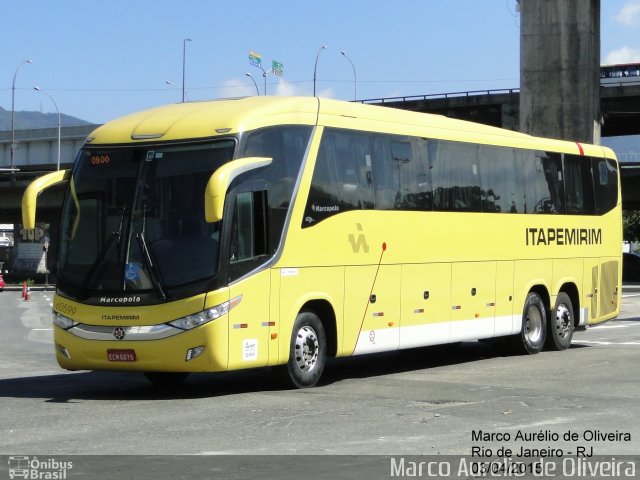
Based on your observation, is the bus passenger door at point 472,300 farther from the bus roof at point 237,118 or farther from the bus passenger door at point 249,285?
the bus passenger door at point 249,285

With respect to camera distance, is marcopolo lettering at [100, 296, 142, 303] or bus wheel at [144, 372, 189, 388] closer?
marcopolo lettering at [100, 296, 142, 303]

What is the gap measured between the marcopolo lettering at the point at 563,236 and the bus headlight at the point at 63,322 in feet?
28.7

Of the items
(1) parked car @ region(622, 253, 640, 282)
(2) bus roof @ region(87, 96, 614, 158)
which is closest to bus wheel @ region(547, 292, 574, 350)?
(2) bus roof @ region(87, 96, 614, 158)

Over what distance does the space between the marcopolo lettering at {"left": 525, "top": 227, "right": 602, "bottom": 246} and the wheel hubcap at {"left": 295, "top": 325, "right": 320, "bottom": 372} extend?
631cm

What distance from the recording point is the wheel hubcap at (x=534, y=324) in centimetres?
2092

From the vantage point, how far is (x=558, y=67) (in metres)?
46.2

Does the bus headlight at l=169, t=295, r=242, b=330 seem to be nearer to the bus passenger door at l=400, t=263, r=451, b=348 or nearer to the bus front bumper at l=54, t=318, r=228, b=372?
the bus front bumper at l=54, t=318, r=228, b=372

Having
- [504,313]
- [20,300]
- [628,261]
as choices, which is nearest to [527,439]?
[504,313]

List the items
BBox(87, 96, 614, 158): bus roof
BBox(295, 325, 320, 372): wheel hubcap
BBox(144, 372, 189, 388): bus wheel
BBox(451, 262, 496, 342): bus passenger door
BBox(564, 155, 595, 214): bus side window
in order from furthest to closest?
BBox(564, 155, 595, 214): bus side window < BBox(451, 262, 496, 342): bus passenger door < BBox(144, 372, 189, 388): bus wheel < BBox(295, 325, 320, 372): wheel hubcap < BBox(87, 96, 614, 158): bus roof

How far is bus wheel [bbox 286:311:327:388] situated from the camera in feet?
49.3

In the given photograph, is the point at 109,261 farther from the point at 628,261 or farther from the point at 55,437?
the point at 628,261

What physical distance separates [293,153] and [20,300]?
123ft

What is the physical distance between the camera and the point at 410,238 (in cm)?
1745

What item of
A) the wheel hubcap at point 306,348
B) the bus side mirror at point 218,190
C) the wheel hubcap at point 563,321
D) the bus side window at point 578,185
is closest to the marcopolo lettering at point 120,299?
the bus side mirror at point 218,190
